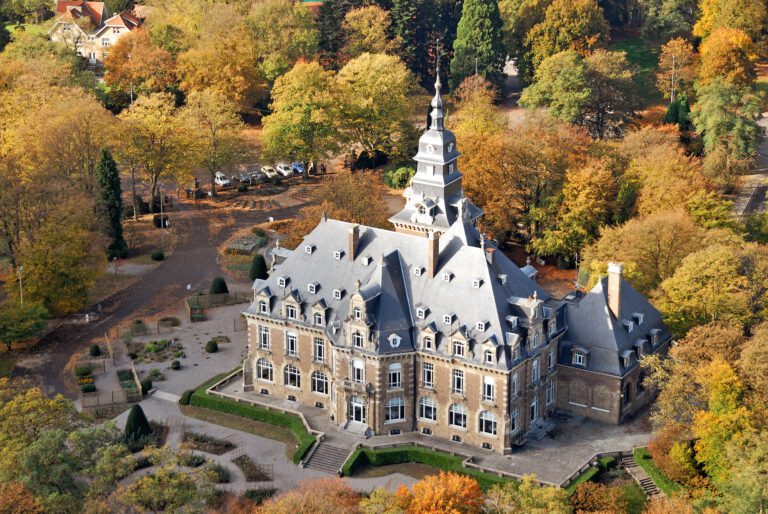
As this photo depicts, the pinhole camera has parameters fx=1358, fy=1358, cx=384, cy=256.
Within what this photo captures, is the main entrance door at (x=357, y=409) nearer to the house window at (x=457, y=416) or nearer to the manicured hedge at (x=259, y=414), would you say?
the manicured hedge at (x=259, y=414)

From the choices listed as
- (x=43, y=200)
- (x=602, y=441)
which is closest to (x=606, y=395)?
(x=602, y=441)

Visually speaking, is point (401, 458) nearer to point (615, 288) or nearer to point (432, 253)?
point (432, 253)

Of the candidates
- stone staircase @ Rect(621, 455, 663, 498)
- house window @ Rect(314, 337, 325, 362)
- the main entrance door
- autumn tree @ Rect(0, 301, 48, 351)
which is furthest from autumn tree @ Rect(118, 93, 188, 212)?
stone staircase @ Rect(621, 455, 663, 498)

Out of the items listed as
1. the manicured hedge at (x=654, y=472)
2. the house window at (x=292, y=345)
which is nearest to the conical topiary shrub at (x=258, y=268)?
the house window at (x=292, y=345)

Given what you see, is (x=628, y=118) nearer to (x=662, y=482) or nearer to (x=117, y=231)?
(x=117, y=231)

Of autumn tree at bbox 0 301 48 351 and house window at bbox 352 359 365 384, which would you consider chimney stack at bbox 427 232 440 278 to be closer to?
house window at bbox 352 359 365 384

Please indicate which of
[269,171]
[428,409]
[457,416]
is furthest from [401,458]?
[269,171]
